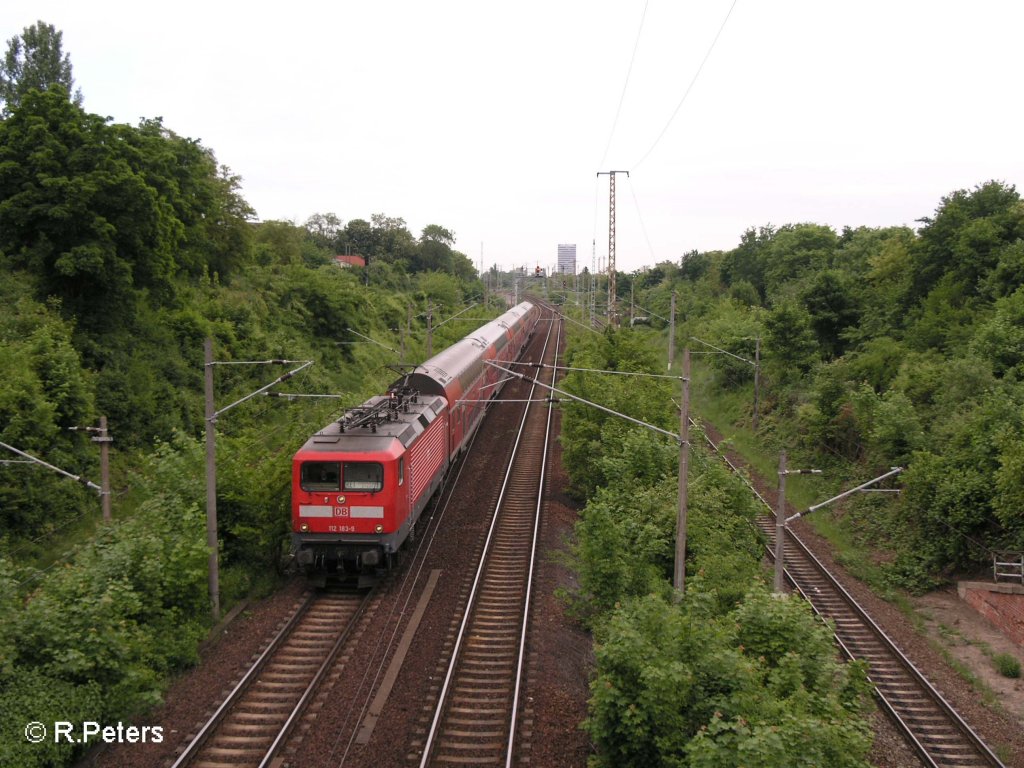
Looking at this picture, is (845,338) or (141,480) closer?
(141,480)

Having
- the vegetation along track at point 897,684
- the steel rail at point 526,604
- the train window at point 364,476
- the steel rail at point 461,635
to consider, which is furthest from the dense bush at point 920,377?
the train window at point 364,476

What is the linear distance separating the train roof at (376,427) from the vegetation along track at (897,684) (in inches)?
385

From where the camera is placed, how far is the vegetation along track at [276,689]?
1065 centimetres

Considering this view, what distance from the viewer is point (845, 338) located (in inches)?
1468

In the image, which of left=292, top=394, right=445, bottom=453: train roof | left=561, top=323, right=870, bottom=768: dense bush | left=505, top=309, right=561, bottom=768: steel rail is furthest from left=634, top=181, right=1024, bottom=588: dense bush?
left=292, top=394, right=445, bottom=453: train roof

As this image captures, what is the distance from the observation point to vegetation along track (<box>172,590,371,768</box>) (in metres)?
10.6

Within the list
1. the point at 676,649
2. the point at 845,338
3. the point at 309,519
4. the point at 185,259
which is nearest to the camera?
the point at 676,649

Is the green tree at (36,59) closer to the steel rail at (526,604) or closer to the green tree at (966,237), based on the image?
the steel rail at (526,604)

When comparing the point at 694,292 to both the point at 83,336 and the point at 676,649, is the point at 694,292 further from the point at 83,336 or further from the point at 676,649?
the point at 676,649

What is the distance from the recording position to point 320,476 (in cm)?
1562

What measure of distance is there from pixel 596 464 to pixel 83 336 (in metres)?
16.9

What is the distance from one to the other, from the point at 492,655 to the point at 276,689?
3.76 m

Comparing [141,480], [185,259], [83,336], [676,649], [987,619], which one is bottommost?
[987,619]

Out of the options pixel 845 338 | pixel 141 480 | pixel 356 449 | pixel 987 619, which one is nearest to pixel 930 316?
pixel 845 338
